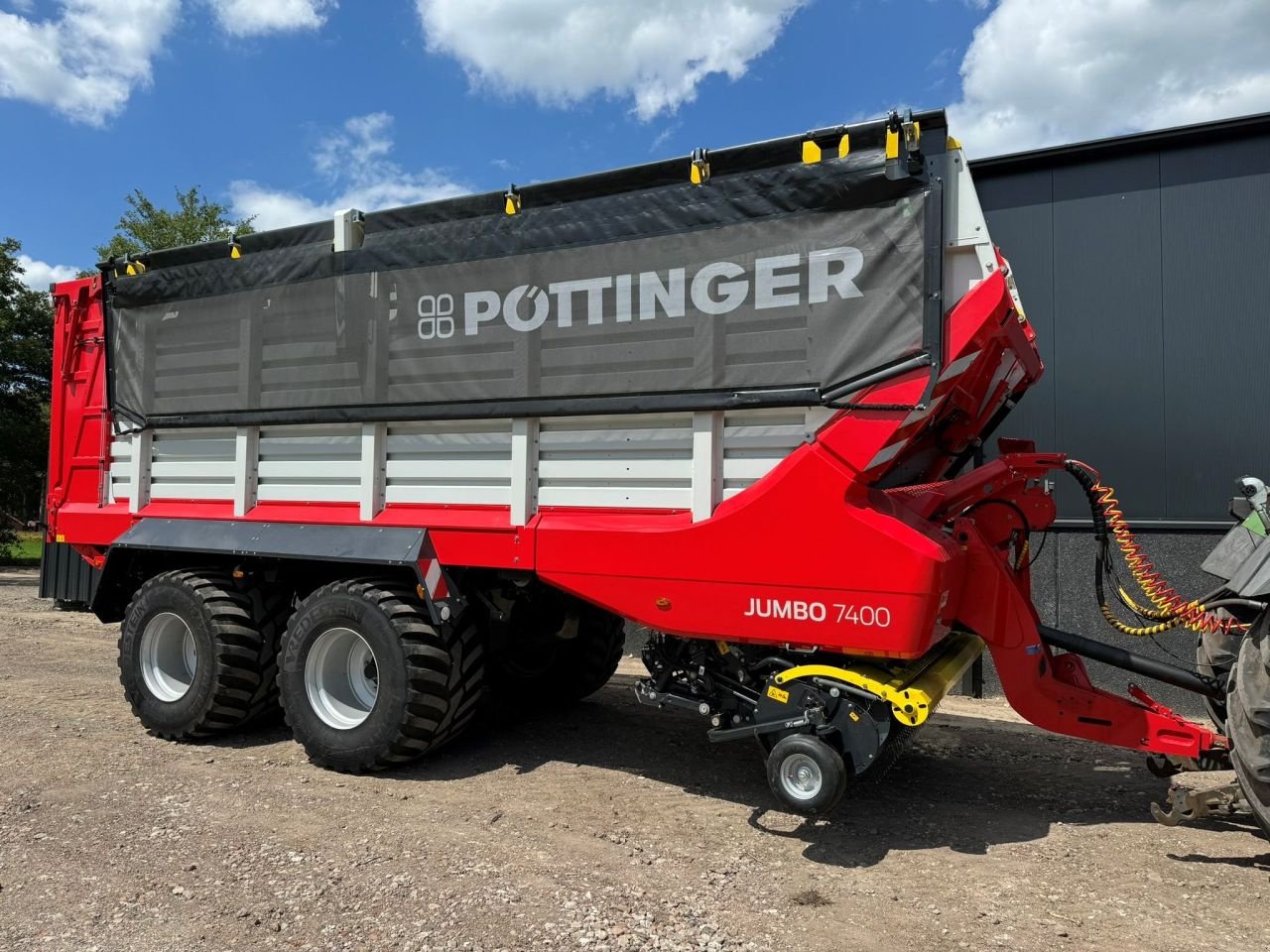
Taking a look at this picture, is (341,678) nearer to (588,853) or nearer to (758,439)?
(588,853)

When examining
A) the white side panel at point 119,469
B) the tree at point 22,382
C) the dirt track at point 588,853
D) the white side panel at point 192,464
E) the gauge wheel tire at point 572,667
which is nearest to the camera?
the dirt track at point 588,853

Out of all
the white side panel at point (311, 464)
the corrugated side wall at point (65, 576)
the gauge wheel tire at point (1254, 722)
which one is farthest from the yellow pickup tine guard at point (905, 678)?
the corrugated side wall at point (65, 576)

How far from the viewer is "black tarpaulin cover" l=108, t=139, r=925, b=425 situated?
3.89m

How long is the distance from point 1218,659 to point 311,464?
191 inches

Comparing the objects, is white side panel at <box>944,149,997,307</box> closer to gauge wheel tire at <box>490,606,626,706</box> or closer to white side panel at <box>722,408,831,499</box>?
white side panel at <box>722,408,831,499</box>

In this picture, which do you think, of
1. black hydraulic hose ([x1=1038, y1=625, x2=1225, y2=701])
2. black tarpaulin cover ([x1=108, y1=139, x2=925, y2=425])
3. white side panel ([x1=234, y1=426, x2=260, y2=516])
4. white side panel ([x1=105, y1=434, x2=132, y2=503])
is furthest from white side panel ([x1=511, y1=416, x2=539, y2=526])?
white side panel ([x1=105, y1=434, x2=132, y2=503])

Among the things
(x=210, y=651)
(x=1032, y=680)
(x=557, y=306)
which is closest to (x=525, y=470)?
(x=557, y=306)

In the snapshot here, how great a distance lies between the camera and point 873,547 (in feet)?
12.2

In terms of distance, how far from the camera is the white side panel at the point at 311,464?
5.06 m

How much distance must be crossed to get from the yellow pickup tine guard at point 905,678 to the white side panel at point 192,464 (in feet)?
12.0

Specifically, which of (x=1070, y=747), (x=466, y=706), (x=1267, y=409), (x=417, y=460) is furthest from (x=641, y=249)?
(x=1267, y=409)

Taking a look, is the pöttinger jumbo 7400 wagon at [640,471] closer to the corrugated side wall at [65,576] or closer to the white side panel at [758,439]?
the white side panel at [758,439]

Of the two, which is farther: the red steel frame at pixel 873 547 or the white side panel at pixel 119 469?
the white side panel at pixel 119 469

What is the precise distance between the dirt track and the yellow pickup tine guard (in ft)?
2.16
